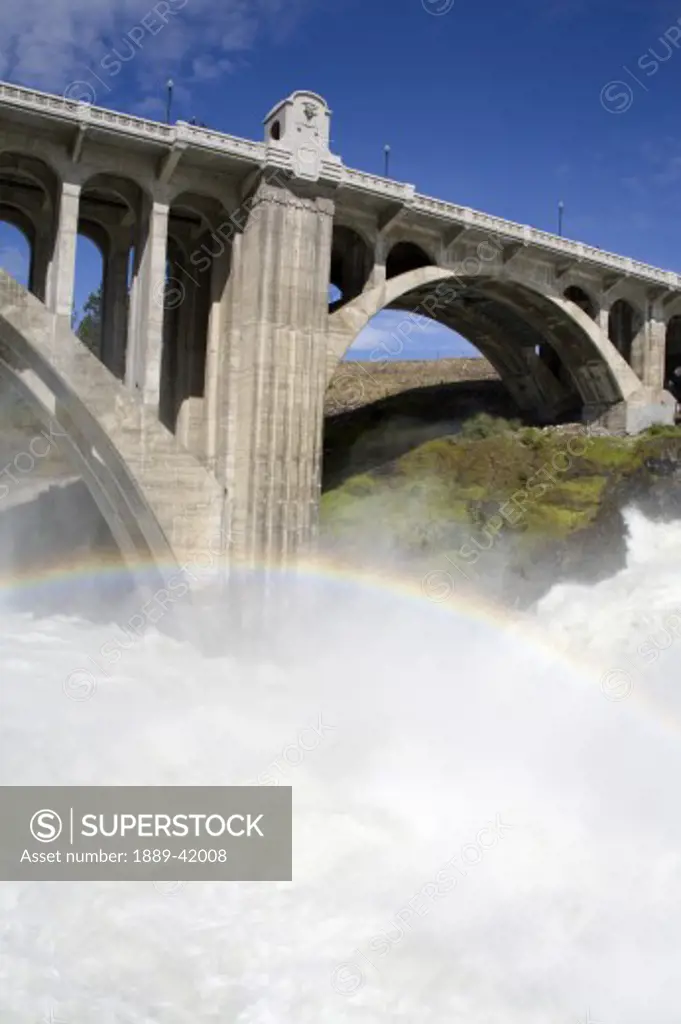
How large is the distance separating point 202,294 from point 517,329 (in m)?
16.3

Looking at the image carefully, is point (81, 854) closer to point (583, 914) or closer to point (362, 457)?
A: point (583, 914)

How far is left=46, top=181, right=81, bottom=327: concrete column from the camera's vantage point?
900 inches

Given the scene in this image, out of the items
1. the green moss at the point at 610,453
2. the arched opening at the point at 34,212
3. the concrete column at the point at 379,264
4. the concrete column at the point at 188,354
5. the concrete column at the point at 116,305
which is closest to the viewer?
the arched opening at the point at 34,212

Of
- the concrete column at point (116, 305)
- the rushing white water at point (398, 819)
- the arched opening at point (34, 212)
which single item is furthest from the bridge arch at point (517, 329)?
the rushing white water at point (398, 819)

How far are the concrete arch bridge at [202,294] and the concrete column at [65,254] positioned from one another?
0.05 meters

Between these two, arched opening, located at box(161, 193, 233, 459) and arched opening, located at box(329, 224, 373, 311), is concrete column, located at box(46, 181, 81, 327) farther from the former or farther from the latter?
arched opening, located at box(329, 224, 373, 311)

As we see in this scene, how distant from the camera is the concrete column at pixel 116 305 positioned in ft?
92.4

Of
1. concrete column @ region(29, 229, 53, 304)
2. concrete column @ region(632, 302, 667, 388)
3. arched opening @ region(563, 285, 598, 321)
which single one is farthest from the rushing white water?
arched opening @ region(563, 285, 598, 321)

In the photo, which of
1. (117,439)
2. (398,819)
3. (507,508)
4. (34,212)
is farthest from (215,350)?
(398,819)

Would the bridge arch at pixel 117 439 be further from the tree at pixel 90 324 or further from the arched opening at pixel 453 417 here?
the tree at pixel 90 324

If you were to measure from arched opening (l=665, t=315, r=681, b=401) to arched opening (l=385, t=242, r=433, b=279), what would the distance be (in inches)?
587

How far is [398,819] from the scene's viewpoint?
Answer: 589 inches

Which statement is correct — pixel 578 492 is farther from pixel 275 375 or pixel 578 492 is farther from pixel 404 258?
pixel 404 258

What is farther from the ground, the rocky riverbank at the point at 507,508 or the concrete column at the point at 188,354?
the concrete column at the point at 188,354
